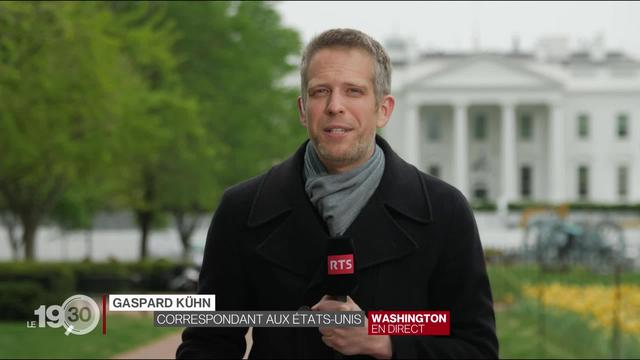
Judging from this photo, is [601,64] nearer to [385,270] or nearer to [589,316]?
[589,316]

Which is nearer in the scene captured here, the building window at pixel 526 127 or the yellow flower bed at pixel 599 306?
the yellow flower bed at pixel 599 306

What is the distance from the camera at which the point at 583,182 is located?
73.5 meters

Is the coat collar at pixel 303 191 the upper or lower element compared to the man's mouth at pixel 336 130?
lower

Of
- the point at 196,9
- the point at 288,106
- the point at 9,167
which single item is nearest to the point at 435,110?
the point at 288,106

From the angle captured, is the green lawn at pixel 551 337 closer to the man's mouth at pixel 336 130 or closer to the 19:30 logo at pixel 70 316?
the 19:30 logo at pixel 70 316

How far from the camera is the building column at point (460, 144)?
228 ft

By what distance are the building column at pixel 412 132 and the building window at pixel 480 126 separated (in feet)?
14.0

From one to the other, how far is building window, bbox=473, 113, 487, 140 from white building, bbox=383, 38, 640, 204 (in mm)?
69

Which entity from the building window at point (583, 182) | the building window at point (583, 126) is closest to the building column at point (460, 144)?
the building window at point (583, 126)

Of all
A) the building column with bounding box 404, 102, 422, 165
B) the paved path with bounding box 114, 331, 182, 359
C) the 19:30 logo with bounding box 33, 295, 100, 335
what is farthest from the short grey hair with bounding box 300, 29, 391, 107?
the building column with bounding box 404, 102, 422, 165

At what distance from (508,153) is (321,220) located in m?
68.7

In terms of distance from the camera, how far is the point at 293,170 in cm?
218

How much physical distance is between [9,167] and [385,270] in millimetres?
14600

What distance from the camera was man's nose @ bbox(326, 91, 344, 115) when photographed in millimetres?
2031
